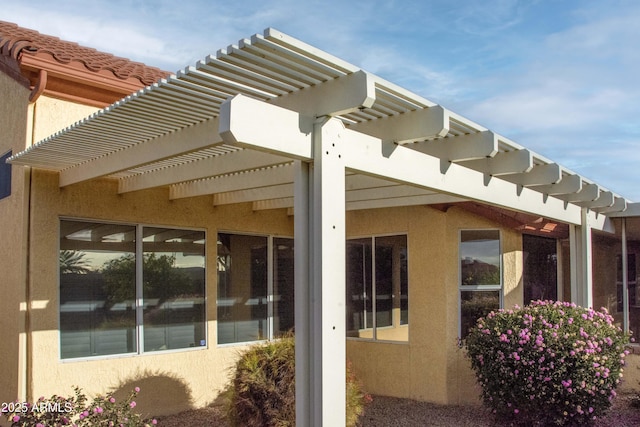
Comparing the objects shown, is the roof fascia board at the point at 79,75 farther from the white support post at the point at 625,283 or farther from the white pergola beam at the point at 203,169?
the white support post at the point at 625,283

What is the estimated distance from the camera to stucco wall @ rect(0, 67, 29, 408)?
23.3 feet

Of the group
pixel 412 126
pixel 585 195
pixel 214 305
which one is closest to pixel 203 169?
pixel 412 126

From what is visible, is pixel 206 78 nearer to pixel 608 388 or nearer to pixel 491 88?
pixel 608 388

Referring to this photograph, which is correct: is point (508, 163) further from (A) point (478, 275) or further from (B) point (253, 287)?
(B) point (253, 287)

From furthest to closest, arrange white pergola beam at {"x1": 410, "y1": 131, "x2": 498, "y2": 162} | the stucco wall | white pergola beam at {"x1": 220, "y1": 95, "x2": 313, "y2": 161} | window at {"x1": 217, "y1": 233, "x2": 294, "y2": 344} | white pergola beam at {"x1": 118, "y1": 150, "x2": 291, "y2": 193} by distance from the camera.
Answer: window at {"x1": 217, "y1": 233, "x2": 294, "y2": 344}
the stucco wall
white pergola beam at {"x1": 118, "y1": 150, "x2": 291, "y2": 193}
white pergola beam at {"x1": 410, "y1": 131, "x2": 498, "y2": 162}
white pergola beam at {"x1": 220, "y1": 95, "x2": 313, "y2": 161}

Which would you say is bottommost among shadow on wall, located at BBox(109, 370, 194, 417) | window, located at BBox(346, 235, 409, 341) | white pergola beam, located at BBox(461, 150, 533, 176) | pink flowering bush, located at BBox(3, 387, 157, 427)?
shadow on wall, located at BBox(109, 370, 194, 417)

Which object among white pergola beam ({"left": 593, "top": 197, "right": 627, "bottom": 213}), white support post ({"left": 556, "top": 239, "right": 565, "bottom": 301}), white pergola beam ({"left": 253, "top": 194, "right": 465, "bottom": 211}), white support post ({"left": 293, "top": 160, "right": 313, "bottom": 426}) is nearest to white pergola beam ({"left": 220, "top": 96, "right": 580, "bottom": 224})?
white support post ({"left": 293, "top": 160, "right": 313, "bottom": 426})

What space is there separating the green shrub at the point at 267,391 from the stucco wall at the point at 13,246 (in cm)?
270

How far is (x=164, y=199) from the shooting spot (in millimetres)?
8703

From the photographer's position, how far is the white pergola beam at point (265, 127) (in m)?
3.53

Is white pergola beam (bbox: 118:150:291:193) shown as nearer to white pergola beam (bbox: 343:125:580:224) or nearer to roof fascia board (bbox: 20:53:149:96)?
white pergola beam (bbox: 343:125:580:224)

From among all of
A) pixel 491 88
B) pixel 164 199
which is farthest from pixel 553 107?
pixel 164 199

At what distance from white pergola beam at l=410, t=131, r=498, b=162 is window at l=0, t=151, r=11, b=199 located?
5.55m

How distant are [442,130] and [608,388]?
5050mm
